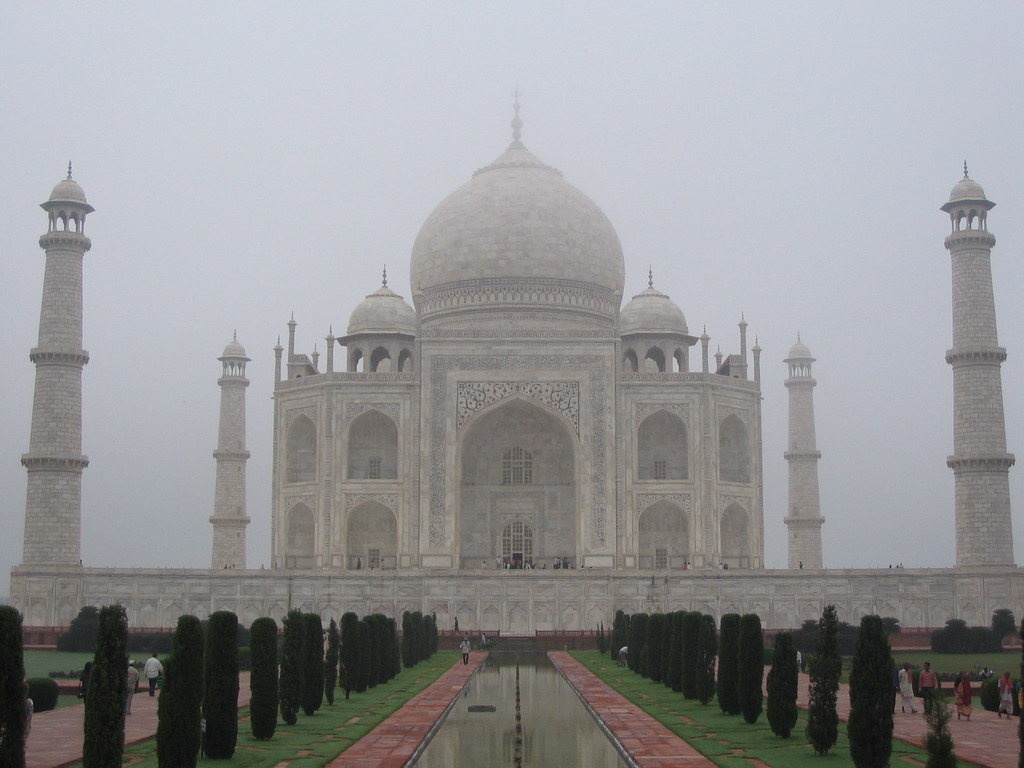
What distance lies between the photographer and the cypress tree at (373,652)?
50.4ft

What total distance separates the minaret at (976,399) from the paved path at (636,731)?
11378 mm

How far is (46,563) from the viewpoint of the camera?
24.5m

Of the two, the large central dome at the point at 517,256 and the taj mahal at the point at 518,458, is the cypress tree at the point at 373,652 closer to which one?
the taj mahal at the point at 518,458

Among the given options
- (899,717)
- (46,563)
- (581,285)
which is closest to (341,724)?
(899,717)

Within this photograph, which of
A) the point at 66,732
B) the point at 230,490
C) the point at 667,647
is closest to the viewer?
the point at 66,732

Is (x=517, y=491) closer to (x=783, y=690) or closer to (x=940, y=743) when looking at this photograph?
(x=783, y=690)

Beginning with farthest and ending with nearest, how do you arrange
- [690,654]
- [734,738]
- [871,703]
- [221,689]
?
1. [690,654]
2. [734,738]
3. [221,689]
4. [871,703]

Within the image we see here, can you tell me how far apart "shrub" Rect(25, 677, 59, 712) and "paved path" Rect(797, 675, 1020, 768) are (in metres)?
7.46

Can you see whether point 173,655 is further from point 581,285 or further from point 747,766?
point 581,285

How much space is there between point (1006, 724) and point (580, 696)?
4.25 m

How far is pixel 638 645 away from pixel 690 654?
3.80 m

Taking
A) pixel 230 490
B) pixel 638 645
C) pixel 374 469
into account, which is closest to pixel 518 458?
pixel 374 469

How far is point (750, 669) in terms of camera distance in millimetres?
11906

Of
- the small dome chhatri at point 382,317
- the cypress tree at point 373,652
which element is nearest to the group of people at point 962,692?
the cypress tree at point 373,652
